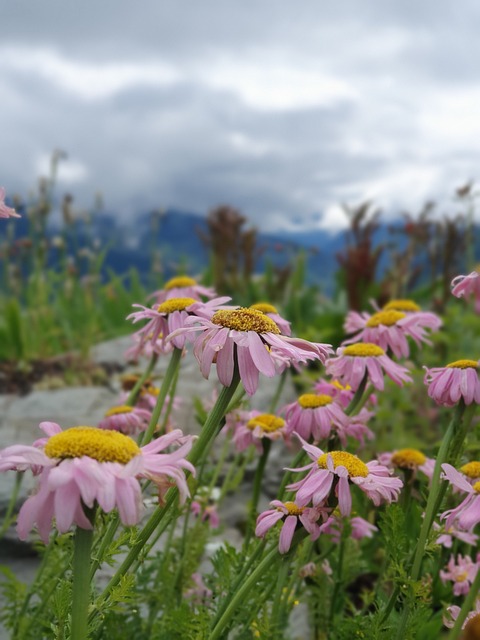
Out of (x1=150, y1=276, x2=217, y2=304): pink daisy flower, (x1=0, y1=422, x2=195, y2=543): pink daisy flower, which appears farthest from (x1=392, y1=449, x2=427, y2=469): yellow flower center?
(x1=0, y1=422, x2=195, y2=543): pink daisy flower

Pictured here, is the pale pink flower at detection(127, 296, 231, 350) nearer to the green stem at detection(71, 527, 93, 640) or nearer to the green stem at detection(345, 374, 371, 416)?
the green stem at detection(345, 374, 371, 416)

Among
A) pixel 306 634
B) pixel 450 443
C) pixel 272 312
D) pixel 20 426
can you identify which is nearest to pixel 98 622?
pixel 450 443

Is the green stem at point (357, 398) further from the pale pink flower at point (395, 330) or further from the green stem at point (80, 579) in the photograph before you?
the green stem at point (80, 579)

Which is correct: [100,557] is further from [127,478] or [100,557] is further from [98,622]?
[127,478]

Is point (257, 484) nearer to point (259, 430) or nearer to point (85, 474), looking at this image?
point (259, 430)

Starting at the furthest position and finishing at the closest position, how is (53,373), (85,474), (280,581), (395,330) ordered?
(53,373) < (395,330) < (280,581) < (85,474)

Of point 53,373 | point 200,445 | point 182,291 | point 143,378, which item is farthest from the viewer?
point 53,373

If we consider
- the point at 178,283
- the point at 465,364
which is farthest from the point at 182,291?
the point at 465,364

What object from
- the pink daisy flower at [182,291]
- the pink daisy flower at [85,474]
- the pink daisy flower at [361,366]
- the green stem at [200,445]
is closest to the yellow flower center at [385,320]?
the pink daisy flower at [361,366]
